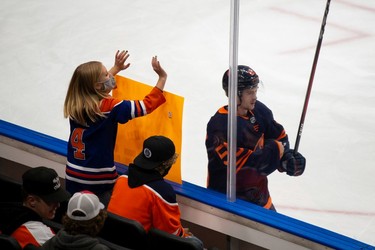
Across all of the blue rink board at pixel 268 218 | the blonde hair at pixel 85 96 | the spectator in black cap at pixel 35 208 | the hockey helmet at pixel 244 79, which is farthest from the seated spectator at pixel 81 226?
the hockey helmet at pixel 244 79

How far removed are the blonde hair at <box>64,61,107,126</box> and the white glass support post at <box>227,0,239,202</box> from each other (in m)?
0.54

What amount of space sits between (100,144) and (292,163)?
919mm

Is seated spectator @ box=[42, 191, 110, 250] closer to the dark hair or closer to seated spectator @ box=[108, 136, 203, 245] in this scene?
the dark hair

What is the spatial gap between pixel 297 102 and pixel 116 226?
214 centimetres

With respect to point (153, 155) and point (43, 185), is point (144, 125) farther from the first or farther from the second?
point (43, 185)

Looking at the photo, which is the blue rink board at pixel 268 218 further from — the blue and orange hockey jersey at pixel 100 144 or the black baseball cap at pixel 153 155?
the black baseball cap at pixel 153 155

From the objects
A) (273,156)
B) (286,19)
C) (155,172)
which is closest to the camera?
(155,172)

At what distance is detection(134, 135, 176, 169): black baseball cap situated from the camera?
3193mm

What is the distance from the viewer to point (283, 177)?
3.95m

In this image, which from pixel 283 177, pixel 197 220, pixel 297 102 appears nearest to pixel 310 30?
pixel 297 102

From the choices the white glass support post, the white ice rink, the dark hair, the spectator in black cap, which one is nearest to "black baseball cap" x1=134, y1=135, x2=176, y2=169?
the spectator in black cap

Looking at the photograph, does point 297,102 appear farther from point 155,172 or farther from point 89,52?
point 155,172

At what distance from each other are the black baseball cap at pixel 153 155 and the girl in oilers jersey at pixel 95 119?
1.05 ft

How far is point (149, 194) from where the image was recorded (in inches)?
124
